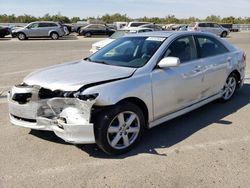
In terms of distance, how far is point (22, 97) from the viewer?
160 inches

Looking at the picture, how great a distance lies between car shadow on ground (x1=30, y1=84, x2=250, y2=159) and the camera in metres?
4.11

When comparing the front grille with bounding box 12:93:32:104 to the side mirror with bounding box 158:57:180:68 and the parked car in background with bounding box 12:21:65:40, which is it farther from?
the parked car in background with bounding box 12:21:65:40

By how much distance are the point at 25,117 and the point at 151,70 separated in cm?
180

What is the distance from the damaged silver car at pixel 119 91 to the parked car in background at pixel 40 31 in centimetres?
2414

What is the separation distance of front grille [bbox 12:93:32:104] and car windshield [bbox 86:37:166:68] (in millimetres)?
1289

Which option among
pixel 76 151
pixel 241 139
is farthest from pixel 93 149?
pixel 241 139

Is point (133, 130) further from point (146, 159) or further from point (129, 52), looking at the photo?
point (129, 52)

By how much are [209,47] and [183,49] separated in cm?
92

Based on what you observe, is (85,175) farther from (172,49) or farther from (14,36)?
(14,36)

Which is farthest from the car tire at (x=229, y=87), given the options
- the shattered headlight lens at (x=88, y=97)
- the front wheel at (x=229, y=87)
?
the shattered headlight lens at (x=88, y=97)

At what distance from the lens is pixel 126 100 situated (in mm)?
3965

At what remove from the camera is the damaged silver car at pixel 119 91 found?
3.70 m

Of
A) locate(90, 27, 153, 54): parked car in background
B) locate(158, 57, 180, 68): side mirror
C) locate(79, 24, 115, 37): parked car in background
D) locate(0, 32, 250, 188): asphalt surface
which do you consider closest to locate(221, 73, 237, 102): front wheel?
locate(0, 32, 250, 188): asphalt surface

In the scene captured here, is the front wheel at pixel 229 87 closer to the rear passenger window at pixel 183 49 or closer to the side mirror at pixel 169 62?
the rear passenger window at pixel 183 49
